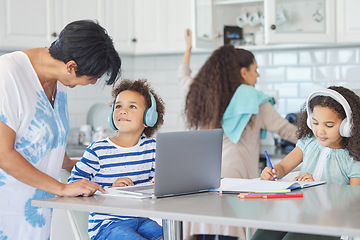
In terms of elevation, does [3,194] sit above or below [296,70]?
below

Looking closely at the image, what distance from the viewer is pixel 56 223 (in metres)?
2.85

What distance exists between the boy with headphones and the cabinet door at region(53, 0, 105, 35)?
156 cm

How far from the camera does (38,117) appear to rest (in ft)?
6.48

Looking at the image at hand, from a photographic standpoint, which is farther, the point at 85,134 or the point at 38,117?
the point at 85,134

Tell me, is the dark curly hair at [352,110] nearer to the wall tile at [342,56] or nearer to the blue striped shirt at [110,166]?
the blue striped shirt at [110,166]

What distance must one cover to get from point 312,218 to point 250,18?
9.59 ft

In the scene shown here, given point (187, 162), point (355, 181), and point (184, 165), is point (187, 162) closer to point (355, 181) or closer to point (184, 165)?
point (184, 165)

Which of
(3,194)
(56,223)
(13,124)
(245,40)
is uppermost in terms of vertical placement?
(245,40)

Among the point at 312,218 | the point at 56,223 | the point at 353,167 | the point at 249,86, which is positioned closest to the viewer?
the point at 312,218

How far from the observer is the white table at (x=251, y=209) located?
4.76 feet

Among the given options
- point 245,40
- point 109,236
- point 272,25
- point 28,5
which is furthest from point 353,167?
point 28,5

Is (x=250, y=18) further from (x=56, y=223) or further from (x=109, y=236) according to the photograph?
(x=109, y=236)

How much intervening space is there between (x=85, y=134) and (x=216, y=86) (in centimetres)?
138

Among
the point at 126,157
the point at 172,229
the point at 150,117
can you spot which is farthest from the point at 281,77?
the point at 172,229
